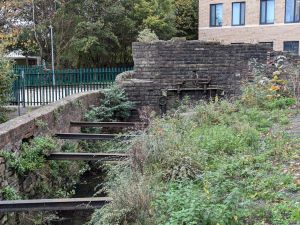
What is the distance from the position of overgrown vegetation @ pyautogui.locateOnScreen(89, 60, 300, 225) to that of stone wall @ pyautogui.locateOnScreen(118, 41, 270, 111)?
220 inches

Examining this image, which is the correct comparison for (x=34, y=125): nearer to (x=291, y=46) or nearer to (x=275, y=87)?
(x=275, y=87)

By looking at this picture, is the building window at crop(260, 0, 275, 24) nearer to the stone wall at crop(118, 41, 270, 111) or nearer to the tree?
the tree

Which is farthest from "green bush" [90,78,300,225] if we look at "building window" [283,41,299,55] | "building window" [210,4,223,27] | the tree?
the tree

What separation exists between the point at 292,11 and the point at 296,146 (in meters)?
25.5

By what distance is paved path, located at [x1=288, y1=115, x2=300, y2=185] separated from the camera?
575 centimetres

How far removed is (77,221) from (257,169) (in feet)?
11.9

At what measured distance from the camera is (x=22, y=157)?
765 centimetres

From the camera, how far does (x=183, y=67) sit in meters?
14.9

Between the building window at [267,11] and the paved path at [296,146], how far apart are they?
23.2 m

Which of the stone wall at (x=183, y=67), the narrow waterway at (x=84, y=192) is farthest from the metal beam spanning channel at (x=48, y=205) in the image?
the stone wall at (x=183, y=67)

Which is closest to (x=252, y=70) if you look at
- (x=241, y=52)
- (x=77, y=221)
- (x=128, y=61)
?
(x=241, y=52)

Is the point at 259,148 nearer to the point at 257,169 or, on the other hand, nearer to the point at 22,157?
the point at 257,169

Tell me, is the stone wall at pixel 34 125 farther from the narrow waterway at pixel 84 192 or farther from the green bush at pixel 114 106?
the narrow waterway at pixel 84 192

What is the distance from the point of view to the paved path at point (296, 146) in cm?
575
